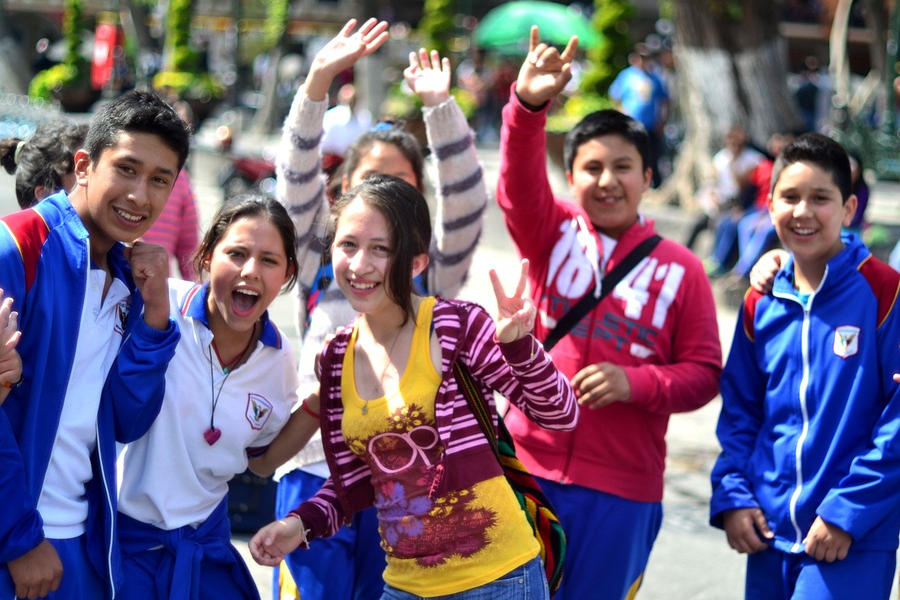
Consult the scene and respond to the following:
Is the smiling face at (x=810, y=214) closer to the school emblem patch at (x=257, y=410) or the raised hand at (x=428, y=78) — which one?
the raised hand at (x=428, y=78)

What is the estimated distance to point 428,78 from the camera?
3734mm

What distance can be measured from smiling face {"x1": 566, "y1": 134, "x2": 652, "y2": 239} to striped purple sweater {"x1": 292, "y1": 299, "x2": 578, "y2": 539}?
84 centimetres

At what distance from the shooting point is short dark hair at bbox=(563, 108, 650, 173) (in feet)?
11.8

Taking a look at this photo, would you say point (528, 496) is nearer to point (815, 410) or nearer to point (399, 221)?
point (399, 221)

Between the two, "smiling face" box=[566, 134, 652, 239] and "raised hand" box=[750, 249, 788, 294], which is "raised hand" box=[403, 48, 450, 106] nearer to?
"smiling face" box=[566, 134, 652, 239]

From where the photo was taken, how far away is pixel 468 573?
279cm

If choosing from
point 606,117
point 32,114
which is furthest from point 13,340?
point 32,114

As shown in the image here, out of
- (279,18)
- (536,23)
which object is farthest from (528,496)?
(279,18)

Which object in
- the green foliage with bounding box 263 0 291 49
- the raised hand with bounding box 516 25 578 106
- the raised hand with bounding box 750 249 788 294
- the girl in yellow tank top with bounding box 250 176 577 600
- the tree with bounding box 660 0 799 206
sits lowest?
the girl in yellow tank top with bounding box 250 176 577 600

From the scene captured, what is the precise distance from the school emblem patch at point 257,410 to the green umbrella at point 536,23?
667 inches

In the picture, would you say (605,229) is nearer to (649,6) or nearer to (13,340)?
(13,340)

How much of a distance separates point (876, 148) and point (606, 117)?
30.0 feet

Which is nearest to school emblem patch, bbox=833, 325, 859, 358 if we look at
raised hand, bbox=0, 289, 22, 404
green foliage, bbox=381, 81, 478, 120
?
raised hand, bbox=0, 289, 22, 404

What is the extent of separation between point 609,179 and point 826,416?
949 mm
